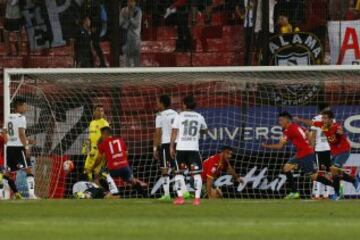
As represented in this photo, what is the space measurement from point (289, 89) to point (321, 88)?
0.69 metres

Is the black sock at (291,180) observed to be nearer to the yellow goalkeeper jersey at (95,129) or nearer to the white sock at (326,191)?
the white sock at (326,191)

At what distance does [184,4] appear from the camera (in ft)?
90.7

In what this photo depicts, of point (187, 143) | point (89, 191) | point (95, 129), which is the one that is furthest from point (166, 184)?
point (187, 143)

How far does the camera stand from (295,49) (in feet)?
86.0

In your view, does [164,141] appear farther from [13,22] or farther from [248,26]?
[13,22]

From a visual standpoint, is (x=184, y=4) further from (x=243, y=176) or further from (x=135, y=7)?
(x=243, y=176)

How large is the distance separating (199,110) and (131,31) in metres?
2.43

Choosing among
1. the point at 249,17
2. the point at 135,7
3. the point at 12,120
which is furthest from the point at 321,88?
the point at 12,120

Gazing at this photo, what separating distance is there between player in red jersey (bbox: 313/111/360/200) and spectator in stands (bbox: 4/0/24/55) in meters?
7.91

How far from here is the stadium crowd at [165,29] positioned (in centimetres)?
2655

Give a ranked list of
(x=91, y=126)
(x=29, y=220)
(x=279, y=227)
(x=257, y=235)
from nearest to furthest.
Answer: (x=257, y=235)
(x=279, y=227)
(x=29, y=220)
(x=91, y=126)

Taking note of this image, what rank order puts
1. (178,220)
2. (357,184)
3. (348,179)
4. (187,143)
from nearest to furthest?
(178,220)
(187,143)
(348,179)
(357,184)

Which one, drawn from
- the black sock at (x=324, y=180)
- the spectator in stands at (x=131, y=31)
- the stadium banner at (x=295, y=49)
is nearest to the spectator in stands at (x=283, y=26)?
the stadium banner at (x=295, y=49)

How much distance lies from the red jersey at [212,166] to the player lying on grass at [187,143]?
14.4 ft
